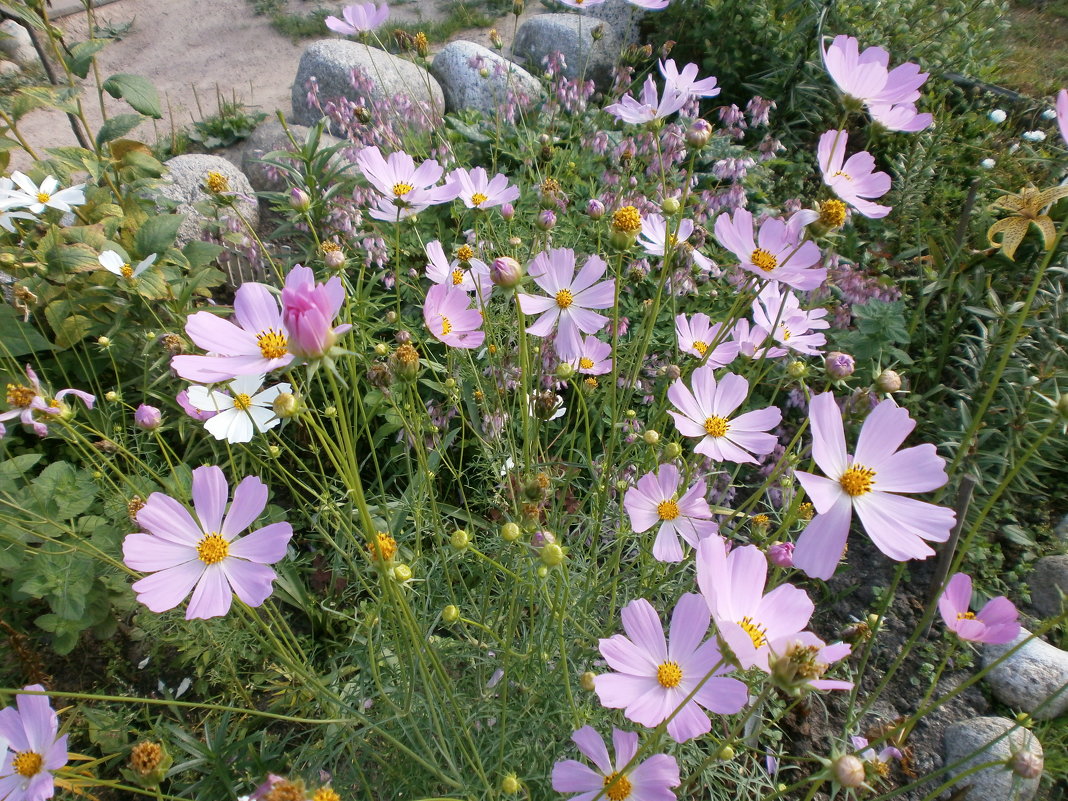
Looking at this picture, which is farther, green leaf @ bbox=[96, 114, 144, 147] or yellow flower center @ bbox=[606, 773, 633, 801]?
green leaf @ bbox=[96, 114, 144, 147]

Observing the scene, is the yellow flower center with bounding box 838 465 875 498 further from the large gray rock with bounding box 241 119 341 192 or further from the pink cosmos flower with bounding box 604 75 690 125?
the large gray rock with bounding box 241 119 341 192

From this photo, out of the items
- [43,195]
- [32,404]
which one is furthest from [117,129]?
[32,404]

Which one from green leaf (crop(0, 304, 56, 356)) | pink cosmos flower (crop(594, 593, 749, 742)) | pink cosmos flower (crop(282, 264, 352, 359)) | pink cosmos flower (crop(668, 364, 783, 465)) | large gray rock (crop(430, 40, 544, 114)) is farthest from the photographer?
large gray rock (crop(430, 40, 544, 114))

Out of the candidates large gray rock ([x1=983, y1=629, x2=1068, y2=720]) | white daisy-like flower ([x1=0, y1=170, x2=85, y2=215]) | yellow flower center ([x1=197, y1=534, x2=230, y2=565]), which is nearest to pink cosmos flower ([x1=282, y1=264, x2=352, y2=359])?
yellow flower center ([x1=197, y1=534, x2=230, y2=565])

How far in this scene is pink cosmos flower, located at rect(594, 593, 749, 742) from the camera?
0.72 m

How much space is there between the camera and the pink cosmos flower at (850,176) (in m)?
0.91

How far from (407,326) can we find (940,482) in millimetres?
1307

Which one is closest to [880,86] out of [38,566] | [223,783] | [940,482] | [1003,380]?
[940,482]

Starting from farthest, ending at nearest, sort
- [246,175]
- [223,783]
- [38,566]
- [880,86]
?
[246,175] → [38,566] → [223,783] → [880,86]

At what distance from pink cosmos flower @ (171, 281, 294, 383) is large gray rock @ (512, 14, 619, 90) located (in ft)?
10.5

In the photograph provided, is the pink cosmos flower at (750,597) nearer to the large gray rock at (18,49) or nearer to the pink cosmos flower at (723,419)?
the pink cosmos flower at (723,419)

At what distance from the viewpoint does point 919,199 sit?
2.45m

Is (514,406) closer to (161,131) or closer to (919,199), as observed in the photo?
(919,199)

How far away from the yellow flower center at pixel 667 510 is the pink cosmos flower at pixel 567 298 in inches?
11.7
